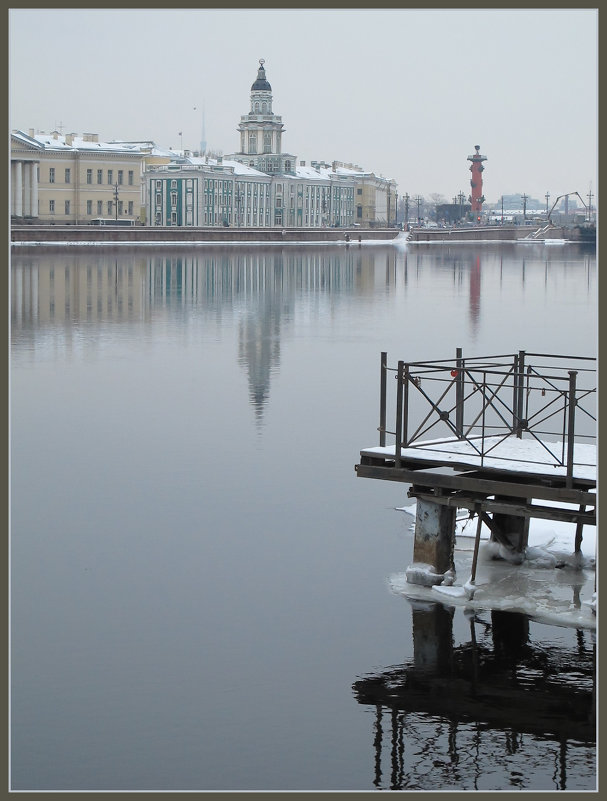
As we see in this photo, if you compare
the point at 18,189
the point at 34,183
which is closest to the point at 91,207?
the point at 34,183

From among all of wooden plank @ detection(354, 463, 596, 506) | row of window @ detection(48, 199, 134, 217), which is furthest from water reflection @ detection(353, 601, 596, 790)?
row of window @ detection(48, 199, 134, 217)

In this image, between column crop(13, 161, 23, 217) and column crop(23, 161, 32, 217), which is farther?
column crop(23, 161, 32, 217)

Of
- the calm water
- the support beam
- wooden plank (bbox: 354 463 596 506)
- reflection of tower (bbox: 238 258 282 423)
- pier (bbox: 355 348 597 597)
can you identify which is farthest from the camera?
reflection of tower (bbox: 238 258 282 423)

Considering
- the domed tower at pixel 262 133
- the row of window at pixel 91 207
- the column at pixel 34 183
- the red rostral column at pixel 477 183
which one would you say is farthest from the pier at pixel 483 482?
the red rostral column at pixel 477 183

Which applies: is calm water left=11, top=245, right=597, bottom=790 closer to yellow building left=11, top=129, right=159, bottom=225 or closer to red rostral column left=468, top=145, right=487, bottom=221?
yellow building left=11, top=129, right=159, bottom=225

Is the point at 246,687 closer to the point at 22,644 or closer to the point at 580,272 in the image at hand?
the point at 22,644

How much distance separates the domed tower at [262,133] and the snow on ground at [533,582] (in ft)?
443

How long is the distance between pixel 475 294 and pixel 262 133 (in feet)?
321

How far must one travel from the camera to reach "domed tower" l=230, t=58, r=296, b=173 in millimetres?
144625

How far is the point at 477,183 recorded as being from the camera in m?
160

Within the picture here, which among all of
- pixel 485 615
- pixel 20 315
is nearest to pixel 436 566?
pixel 485 615

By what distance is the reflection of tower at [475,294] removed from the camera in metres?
40.0

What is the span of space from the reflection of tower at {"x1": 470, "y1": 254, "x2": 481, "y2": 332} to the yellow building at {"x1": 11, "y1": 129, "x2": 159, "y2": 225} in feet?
151

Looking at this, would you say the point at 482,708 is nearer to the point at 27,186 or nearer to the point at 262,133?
the point at 27,186
